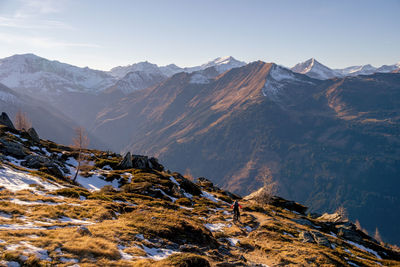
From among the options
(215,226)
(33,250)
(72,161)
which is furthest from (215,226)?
(72,161)

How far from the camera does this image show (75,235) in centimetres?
1605

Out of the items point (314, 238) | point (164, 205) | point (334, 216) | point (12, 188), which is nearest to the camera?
point (12, 188)

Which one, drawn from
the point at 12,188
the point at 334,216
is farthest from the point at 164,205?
the point at 334,216

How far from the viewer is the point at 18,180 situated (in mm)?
30516

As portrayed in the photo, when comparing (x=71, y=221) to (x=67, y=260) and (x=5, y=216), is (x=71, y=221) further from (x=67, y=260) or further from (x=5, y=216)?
(x=67, y=260)

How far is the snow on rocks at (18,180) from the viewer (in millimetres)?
28114

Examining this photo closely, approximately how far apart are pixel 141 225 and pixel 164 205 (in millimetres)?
17293

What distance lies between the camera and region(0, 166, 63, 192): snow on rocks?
28114 mm

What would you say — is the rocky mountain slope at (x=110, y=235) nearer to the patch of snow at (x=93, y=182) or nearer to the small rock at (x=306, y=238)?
the small rock at (x=306, y=238)

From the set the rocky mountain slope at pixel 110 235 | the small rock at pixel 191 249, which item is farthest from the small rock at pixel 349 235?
the small rock at pixel 191 249

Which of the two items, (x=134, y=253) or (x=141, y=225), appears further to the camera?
(x=141, y=225)

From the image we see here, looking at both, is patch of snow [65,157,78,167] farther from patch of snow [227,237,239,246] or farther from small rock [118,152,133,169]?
patch of snow [227,237,239,246]

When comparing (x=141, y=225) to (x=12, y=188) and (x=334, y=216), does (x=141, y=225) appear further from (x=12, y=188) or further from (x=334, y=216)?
(x=334, y=216)

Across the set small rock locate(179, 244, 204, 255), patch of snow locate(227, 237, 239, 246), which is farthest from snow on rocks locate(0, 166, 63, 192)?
patch of snow locate(227, 237, 239, 246)
